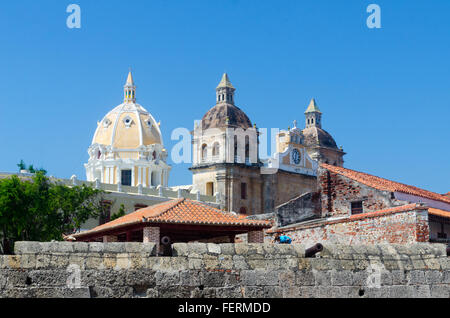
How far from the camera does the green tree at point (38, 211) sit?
115 ft

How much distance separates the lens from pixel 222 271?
29.9ft

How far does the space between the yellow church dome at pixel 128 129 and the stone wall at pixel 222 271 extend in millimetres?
53619

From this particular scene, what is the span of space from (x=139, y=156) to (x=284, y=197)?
14064 mm

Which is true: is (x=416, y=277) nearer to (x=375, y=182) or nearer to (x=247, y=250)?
(x=247, y=250)

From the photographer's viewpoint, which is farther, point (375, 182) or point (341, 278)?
point (375, 182)

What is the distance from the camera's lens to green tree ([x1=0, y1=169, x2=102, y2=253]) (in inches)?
1374

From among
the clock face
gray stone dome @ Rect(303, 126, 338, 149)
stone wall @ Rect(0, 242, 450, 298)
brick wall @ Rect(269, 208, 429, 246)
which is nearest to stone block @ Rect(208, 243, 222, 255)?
stone wall @ Rect(0, 242, 450, 298)

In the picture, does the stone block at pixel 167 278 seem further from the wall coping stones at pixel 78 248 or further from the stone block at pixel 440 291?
the stone block at pixel 440 291

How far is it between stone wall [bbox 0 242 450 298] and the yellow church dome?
176ft

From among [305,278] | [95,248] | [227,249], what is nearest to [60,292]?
[95,248]

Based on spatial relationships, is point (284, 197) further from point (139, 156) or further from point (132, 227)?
point (132, 227)

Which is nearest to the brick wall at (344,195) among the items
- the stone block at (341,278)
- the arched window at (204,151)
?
the stone block at (341,278)

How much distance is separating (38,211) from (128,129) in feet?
92.7
